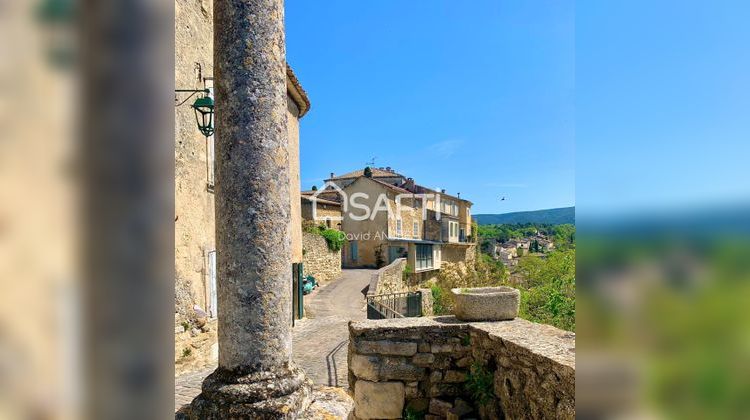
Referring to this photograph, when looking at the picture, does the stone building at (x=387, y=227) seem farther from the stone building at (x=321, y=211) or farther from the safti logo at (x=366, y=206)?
the stone building at (x=321, y=211)

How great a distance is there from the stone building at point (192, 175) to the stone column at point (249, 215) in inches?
206

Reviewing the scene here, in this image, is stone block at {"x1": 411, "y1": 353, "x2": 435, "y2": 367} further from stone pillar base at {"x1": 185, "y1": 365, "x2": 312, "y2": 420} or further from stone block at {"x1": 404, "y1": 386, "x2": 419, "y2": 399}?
stone pillar base at {"x1": 185, "y1": 365, "x2": 312, "y2": 420}

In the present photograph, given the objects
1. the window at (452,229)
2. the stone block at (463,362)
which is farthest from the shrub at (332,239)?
the stone block at (463,362)

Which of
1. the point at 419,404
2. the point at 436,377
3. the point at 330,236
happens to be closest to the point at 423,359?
the point at 436,377

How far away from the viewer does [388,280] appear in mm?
23266

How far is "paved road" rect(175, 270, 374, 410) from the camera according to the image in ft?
23.8

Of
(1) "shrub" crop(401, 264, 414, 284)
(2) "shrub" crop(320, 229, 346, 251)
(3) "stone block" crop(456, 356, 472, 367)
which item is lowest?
(1) "shrub" crop(401, 264, 414, 284)

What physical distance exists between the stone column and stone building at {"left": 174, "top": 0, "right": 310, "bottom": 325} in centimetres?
523

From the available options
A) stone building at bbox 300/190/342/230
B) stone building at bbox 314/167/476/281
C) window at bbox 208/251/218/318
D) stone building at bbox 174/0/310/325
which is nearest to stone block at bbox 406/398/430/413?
stone building at bbox 174/0/310/325
